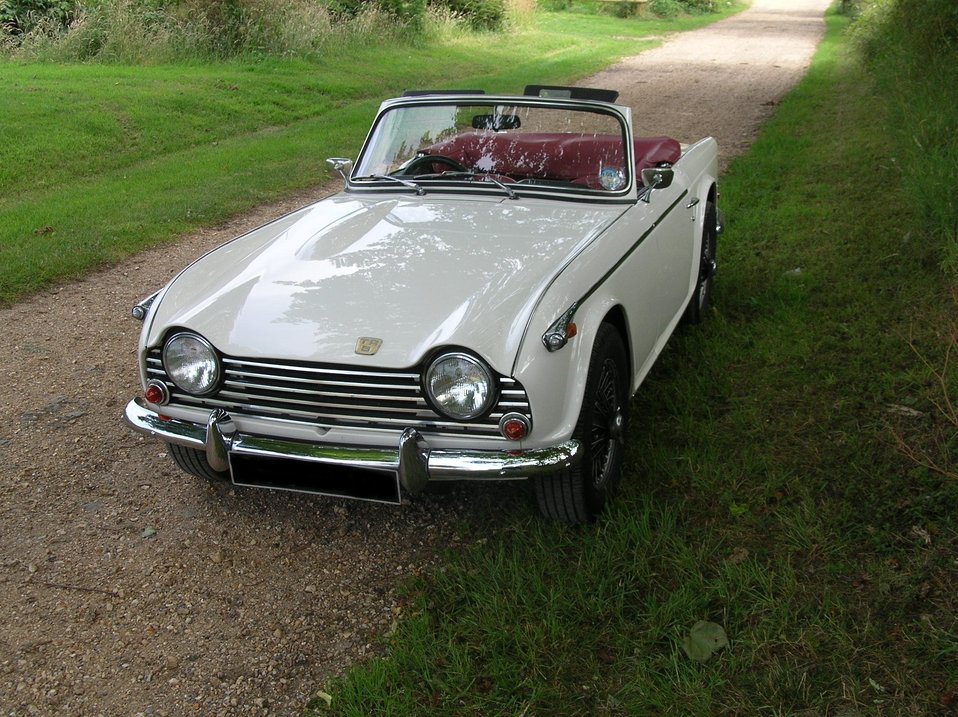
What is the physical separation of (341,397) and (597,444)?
957 millimetres

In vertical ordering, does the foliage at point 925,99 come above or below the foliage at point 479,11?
above

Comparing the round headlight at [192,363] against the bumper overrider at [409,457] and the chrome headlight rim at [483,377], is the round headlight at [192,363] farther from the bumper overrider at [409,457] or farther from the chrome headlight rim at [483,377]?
the chrome headlight rim at [483,377]

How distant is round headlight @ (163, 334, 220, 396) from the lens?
317 centimetres

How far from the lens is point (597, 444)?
3346 mm

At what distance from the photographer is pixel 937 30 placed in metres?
9.54

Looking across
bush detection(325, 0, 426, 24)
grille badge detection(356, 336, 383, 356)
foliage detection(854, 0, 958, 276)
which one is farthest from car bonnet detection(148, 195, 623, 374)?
bush detection(325, 0, 426, 24)

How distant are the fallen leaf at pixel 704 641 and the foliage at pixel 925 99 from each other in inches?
132

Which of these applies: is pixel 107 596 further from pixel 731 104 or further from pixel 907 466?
pixel 731 104

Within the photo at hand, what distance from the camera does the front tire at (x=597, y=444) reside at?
3176 millimetres

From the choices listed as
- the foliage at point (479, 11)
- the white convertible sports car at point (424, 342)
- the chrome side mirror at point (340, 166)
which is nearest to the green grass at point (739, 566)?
the white convertible sports car at point (424, 342)

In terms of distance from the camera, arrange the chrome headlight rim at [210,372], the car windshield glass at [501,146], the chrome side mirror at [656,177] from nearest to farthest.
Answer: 1. the chrome headlight rim at [210,372]
2. the chrome side mirror at [656,177]
3. the car windshield glass at [501,146]

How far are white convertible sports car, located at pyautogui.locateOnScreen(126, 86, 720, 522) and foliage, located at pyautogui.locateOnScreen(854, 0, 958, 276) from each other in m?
2.72

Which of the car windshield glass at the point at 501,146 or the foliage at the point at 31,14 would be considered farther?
the foliage at the point at 31,14

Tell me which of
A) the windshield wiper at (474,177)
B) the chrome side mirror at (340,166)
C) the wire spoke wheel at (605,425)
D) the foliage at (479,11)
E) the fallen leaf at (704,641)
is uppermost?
the windshield wiper at (474,177)
